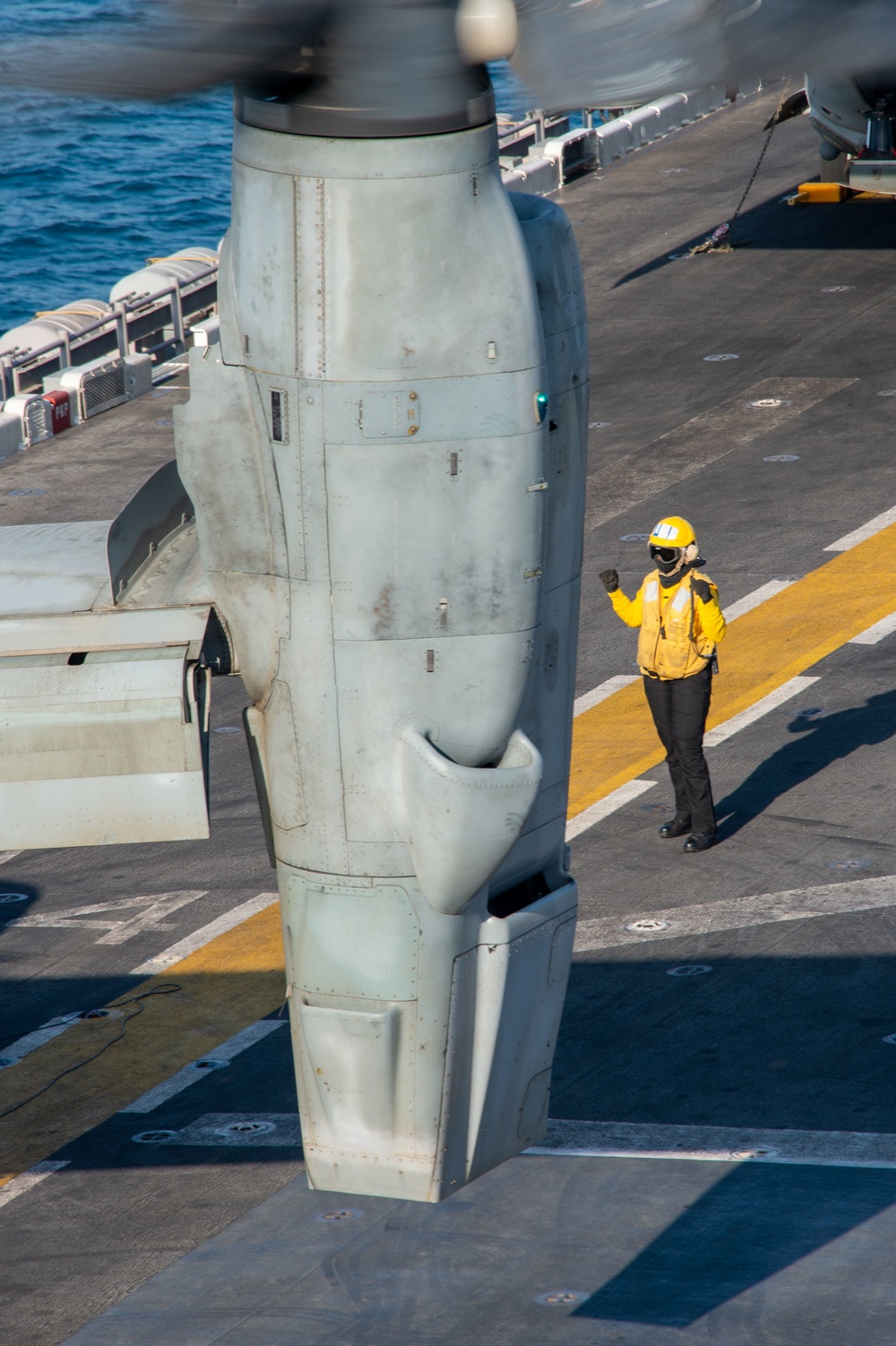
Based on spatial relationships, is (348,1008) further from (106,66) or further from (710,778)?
(710,778)

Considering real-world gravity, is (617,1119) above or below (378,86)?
below

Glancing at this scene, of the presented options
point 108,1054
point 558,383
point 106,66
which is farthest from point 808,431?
point 106,66

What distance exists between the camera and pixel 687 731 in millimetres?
15539

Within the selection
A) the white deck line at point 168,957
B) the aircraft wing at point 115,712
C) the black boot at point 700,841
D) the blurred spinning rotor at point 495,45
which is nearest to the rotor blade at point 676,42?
the blurred spinning rotor at point 495,45

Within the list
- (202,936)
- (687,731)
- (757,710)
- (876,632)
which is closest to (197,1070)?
(202,936)

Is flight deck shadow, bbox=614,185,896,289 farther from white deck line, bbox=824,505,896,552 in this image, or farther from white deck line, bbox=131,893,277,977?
white deck line, bbox=131,893,277,977

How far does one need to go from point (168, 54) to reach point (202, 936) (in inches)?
373

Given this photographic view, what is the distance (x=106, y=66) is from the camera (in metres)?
6.62

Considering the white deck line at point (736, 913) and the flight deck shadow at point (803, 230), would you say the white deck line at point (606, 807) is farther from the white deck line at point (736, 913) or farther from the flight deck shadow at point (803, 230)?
the flight deck shadow at point (803, 230)

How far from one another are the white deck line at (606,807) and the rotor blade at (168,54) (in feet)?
32.5

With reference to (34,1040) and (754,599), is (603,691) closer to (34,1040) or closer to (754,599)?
(754,599)

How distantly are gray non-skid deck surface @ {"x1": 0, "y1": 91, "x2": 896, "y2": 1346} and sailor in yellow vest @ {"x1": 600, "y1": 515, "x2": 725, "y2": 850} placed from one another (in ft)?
2.08

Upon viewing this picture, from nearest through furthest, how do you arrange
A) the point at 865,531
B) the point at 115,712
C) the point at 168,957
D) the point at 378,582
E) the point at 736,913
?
the point at 378,582 → the point at 115,712 → the point at 736,913 → the point at 168,957 → the point at 865,531

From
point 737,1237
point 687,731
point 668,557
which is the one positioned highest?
point 668,557
